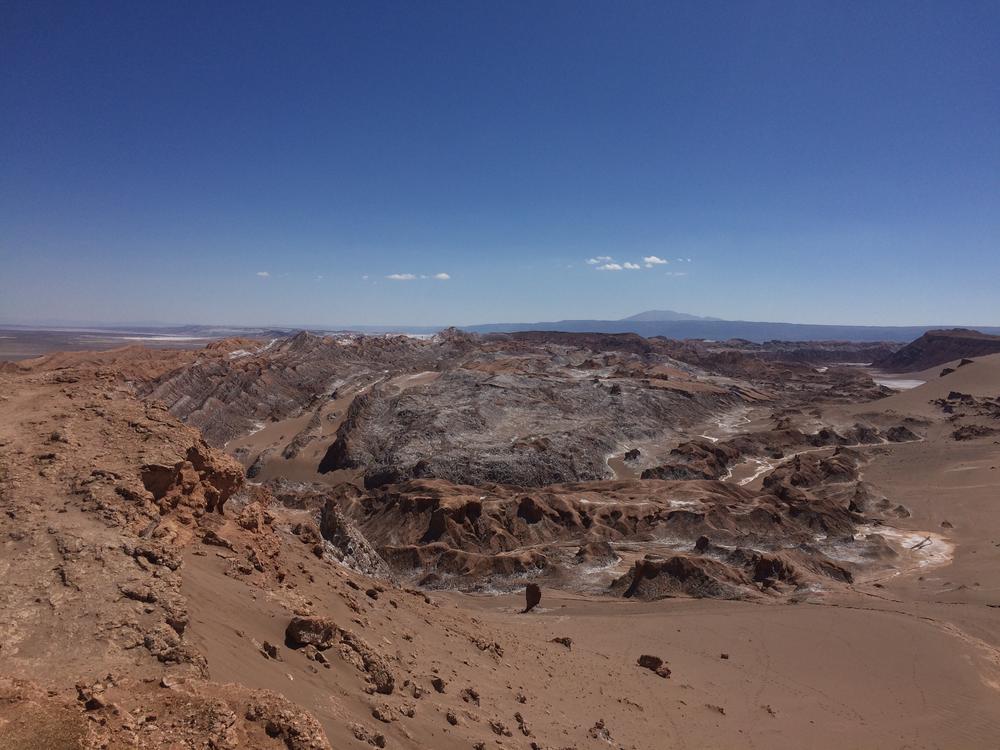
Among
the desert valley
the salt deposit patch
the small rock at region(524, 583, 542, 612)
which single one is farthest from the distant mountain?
the small rock at region(524, 583, 542, 612)

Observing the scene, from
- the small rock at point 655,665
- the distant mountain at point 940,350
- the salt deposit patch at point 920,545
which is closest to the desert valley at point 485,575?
the small rock at point 655,665

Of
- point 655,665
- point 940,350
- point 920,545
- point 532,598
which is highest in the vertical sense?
point 940,350

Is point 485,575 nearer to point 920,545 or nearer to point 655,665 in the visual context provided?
point 655,665

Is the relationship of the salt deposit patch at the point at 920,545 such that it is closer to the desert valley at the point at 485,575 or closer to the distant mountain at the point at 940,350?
the desert valley at the point at 485,575

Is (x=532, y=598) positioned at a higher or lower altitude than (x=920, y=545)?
higher

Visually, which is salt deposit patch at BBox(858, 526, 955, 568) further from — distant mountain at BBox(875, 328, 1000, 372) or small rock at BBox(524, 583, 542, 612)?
distant mountain at BBox(875, 328, 1000, 372)

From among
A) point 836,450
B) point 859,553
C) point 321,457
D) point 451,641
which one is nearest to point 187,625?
point 451,641

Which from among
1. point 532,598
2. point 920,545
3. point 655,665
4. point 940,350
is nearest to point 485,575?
point 532,598

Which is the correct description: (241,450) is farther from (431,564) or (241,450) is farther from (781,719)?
(781,719)
